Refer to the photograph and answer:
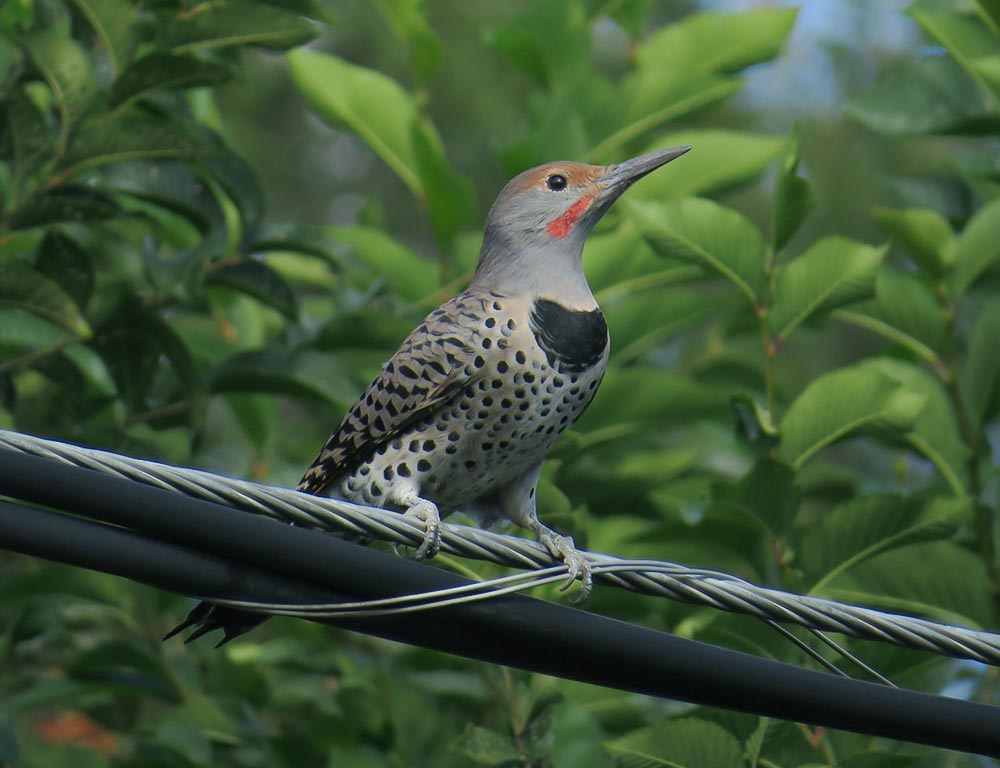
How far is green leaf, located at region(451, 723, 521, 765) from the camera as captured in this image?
11.1 ft

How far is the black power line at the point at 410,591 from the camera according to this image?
211 cm

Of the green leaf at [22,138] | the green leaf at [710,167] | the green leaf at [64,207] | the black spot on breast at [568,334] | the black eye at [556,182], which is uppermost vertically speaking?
the green leaf at [22,138]

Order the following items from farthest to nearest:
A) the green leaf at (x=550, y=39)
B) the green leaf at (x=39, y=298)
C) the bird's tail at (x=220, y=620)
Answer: the green leaf at (x=550, y=39) < the green leaf at (x=39, y=298) < the bird's tail at (x=220, y=620)

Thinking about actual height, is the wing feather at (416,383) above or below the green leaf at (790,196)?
below

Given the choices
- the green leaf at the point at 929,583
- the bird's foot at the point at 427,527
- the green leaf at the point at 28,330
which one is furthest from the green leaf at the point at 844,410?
the green leaf at the point at 28,330

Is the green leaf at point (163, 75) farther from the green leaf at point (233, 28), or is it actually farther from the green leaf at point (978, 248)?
the green leaf at point (978, 248)

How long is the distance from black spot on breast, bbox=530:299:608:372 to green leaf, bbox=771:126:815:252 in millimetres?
533

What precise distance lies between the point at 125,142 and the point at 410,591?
6.24ft

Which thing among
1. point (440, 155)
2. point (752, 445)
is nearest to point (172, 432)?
point (440, 155)

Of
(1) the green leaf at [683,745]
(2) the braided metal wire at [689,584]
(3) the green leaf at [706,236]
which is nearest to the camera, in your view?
(2) the braided metal wire at [689,584]

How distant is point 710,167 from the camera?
4.70 meters

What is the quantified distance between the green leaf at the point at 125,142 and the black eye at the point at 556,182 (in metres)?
0.88

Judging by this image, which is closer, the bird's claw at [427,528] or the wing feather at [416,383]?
the bird's claw at [427,528]

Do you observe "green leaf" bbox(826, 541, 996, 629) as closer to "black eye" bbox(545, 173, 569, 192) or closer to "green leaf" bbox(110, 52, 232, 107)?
"black eye" bbox(545, 173, 569, 192)
